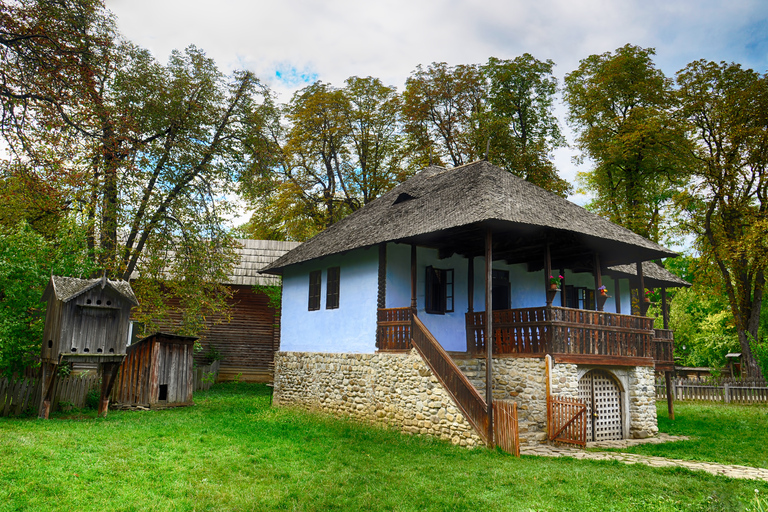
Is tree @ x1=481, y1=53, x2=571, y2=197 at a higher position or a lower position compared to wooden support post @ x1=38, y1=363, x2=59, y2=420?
higher

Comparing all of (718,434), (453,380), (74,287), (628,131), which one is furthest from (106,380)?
(628,131)

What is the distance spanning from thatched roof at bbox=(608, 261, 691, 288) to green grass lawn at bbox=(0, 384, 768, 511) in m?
10.2

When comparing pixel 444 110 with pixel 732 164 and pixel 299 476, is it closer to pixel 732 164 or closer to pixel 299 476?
pixel 732 164

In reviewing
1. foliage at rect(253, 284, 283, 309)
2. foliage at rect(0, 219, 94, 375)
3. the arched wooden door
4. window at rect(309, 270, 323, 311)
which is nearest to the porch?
the arched wooden door

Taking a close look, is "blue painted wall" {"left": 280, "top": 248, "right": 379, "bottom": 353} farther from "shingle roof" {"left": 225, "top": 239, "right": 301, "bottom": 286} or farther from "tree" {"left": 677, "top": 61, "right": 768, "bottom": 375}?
"tree" {"left": 677, "top": 61, "right": 768, "bottom": 375}

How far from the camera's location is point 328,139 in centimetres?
2622

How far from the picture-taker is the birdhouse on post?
467 inches

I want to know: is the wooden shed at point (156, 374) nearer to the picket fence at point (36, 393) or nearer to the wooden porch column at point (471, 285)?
the picket fence at point (36, 393)

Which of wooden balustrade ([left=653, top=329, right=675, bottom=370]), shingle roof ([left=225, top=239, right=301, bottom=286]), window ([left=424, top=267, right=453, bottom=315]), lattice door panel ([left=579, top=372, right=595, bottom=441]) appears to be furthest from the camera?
shingle roof ([left=225, top=239, right=301, bottom=286])

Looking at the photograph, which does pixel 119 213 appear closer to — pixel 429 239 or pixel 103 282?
pixel 103 282

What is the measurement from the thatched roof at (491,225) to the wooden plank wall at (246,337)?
9.03m

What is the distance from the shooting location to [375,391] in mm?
14055

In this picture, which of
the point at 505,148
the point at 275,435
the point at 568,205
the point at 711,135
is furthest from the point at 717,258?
the point at 275,435

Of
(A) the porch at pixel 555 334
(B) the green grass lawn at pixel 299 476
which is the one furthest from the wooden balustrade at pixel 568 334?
(B) the green grass lawn at pixel 299 476
